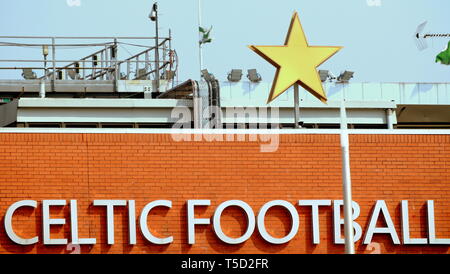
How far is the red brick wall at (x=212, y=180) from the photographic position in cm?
2305

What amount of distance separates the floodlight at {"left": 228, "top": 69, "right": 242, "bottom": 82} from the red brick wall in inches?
460

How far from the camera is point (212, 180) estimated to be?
23625mm

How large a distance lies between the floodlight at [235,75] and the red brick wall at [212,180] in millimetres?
11676

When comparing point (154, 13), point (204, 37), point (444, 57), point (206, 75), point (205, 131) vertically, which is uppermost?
point (154, 13)

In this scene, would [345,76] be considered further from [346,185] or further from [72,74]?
[346,185]

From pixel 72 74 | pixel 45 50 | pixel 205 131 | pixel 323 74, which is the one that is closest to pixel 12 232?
pixel 205 131

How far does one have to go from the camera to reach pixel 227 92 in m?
34.8

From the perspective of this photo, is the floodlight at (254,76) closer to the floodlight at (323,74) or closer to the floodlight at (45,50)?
the floodlight at (323,74)

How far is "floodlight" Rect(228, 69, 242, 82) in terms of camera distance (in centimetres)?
3550

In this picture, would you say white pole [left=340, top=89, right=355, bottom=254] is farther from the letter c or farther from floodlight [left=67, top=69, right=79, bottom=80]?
floodlight [left=67, top=69, right=79, bottom=80]

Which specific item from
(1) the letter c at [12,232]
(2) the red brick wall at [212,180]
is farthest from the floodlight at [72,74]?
(1) the letter c at [12,232]

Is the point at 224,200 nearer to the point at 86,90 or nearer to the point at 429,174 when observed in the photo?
the point at 429,174

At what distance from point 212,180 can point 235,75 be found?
12359mm
